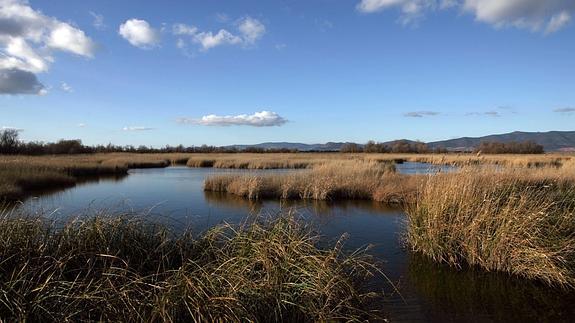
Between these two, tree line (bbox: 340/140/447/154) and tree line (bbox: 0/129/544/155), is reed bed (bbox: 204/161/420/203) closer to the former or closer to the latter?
tree line (bbox: 0/129/544/155)

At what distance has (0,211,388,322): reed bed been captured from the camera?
471 centimetres

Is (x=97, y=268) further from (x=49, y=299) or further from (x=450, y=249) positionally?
(x=450, y=249)

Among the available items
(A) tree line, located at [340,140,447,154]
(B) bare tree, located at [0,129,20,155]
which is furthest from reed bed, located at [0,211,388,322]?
(A) tree line, located at [340,140,447,154]

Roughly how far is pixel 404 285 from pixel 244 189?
12975 millimetres

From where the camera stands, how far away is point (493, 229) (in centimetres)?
820

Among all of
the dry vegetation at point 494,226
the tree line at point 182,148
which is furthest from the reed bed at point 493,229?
the tree line at point 182,148

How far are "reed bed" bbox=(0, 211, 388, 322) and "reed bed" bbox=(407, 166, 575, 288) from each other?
2.98 metres

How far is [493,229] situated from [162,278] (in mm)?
5998

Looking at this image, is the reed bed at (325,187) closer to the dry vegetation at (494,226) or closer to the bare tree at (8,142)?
the dry vegetation at (494,226)

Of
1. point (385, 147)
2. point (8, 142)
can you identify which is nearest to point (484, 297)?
point (8, 142)

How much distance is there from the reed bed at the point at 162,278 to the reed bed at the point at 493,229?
298 cm

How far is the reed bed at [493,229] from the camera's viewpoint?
24.7ft

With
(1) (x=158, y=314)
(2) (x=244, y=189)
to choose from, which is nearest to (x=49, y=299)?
(1) (x=158, y=314)

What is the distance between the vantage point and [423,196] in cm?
973
